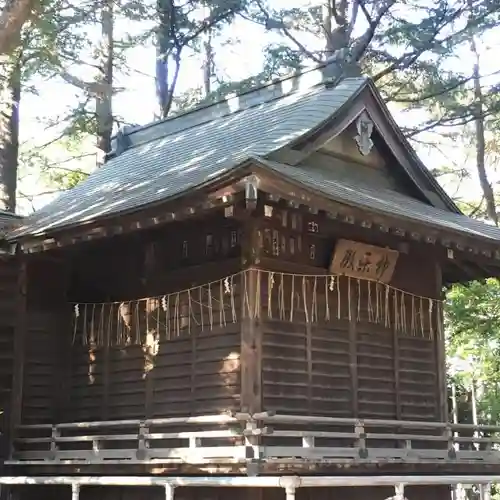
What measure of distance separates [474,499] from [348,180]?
938 cm

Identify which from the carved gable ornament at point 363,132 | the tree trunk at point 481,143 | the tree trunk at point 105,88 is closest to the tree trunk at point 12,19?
the carved gable ornament at point 363,132

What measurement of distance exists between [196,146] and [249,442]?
5.89 metres

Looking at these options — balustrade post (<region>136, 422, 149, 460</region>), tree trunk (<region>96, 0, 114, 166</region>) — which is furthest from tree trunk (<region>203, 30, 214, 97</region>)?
balustrade post (<region>136, 422, 149, 460</region>)

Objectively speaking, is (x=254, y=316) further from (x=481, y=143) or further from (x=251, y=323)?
(x=481, y=143)

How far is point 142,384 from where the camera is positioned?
9672 mm

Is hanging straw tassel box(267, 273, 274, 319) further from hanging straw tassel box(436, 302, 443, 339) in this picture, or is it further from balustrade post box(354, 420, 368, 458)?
hanging straw tassel box(436, 302, 443, 339)

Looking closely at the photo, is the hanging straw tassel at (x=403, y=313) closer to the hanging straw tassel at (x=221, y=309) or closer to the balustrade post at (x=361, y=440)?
the balustrade post at (x=361, y=440)

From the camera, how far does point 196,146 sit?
12062 millimetres

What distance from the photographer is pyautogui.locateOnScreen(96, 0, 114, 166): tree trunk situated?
20.3 metres

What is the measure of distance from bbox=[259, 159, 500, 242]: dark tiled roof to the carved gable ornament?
60 cm

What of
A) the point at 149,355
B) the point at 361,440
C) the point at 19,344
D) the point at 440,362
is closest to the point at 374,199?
the point at 440,362

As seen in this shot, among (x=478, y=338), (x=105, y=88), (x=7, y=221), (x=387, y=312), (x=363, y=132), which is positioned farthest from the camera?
(x=105, y=88)

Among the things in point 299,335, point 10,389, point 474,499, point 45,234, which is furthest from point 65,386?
point 474,499

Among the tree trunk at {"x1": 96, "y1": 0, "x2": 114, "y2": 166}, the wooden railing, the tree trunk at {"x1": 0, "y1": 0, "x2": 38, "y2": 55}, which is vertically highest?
the tree trunk at {"x1": 96, "y1": 0, "x2": 114, "y2": 166}
